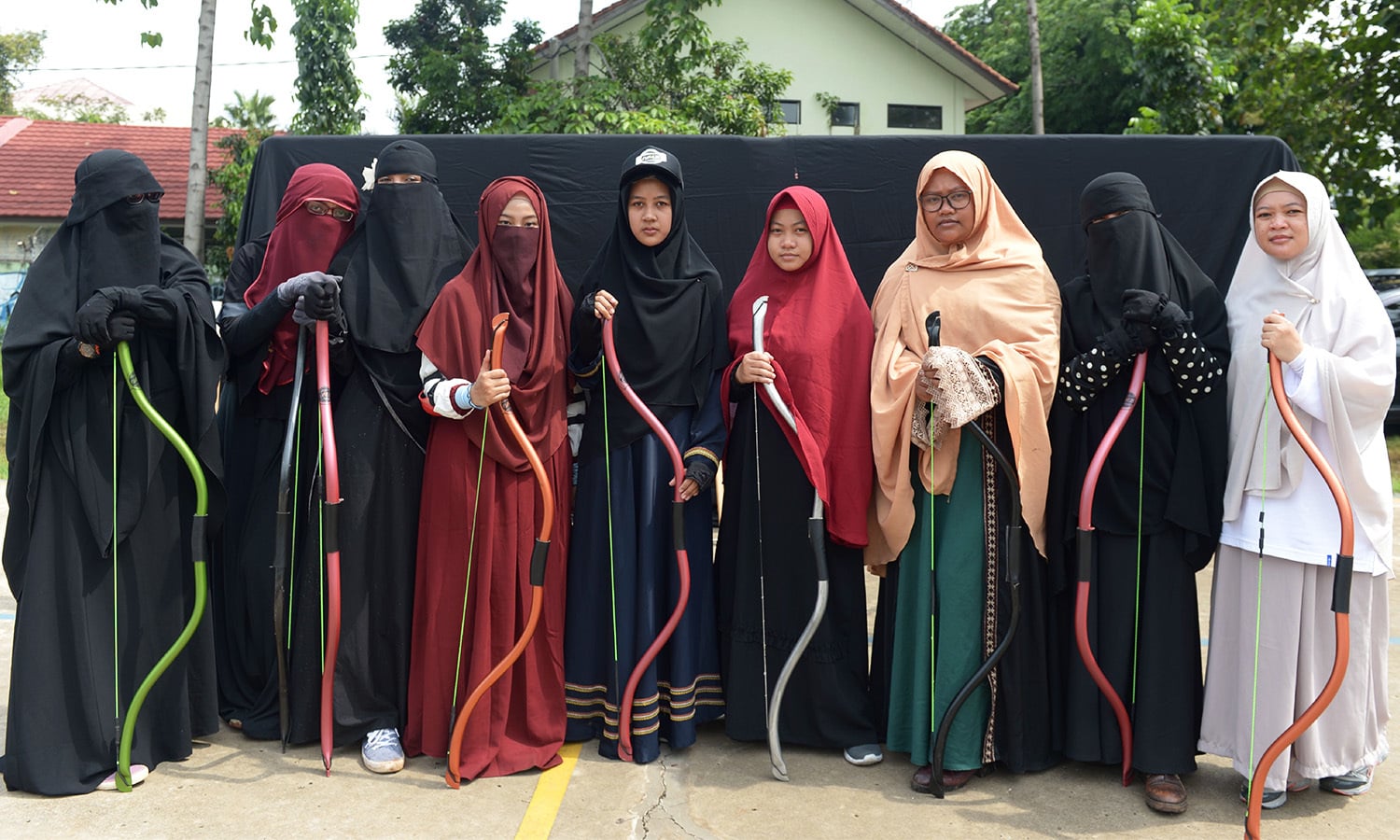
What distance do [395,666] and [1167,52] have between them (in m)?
12.4

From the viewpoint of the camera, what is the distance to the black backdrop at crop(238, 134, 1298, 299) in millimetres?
4969

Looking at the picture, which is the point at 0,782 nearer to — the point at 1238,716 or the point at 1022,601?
the point at 1022,601

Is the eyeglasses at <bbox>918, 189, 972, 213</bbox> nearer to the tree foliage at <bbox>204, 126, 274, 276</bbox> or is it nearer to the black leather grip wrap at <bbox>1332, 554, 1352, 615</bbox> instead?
the black leather grip wrap at <bbox>1332, 554, 1352, 615</bbox>

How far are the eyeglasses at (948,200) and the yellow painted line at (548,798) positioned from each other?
2.04 meters

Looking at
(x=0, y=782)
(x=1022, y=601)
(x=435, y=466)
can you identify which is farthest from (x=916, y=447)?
(x=0, y=782)

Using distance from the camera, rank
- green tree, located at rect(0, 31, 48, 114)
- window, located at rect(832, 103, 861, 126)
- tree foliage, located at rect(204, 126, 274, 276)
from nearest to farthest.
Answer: tree foliage, located at rect(204, 126, 274, 276), window, located at rect(832, 103, 861, 126), green tree, located at rect(0, 31, 48, 114)

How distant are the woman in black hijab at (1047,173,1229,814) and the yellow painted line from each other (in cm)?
156

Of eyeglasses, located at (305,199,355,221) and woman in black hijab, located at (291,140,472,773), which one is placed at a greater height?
eyeglasses, located at (305,199,355,221)

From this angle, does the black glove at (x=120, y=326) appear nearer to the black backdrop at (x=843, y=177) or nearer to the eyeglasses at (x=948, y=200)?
the black backdrop at (x=843, y=177)

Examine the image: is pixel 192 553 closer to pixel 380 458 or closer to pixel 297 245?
pixel 380 458

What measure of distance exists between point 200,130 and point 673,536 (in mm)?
10190

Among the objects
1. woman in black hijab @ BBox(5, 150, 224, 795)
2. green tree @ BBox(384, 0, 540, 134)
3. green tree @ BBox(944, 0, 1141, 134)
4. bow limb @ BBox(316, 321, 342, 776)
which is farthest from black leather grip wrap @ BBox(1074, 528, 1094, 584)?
green tree @ BBox(944, 0, 1141, 134)

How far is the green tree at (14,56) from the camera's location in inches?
1377

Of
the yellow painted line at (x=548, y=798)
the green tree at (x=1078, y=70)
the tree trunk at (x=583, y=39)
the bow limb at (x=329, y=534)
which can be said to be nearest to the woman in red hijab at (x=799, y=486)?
the yellow painted line at (x=548, y=798)
